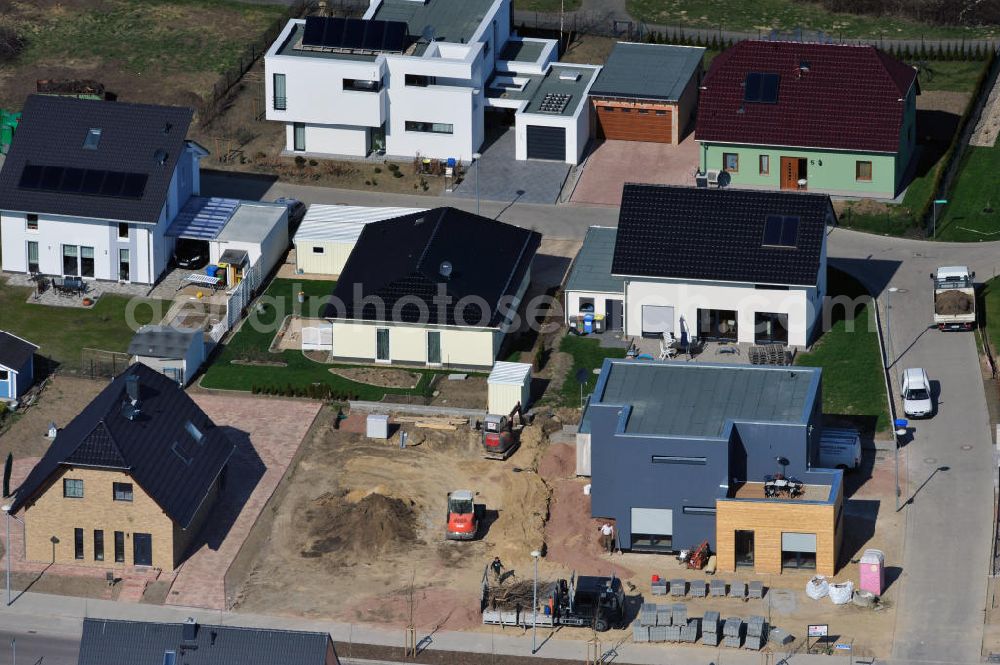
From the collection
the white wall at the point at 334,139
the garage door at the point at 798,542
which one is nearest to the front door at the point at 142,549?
the garage door at the point at 798,542

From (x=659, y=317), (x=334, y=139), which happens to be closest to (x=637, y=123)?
(x=334, y=139)

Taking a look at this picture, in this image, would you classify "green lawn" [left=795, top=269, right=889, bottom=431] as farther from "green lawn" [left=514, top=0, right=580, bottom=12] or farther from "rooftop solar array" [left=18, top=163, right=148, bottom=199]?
"green lawn" [left=514, top=0, right=580, bottom=12]

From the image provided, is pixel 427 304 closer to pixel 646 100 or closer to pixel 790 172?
pixel 790 172

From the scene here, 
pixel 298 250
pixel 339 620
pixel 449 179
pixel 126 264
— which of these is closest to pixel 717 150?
Answer: pixel 449 179

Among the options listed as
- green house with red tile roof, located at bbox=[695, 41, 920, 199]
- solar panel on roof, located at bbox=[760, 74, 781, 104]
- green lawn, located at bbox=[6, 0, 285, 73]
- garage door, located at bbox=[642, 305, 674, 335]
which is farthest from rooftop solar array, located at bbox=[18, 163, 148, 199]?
solar panel on roof, located at bbox=[760, 74, 781, 104]

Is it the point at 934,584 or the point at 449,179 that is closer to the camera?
the point at 934,584

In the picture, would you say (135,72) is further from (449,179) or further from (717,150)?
(717,150)
